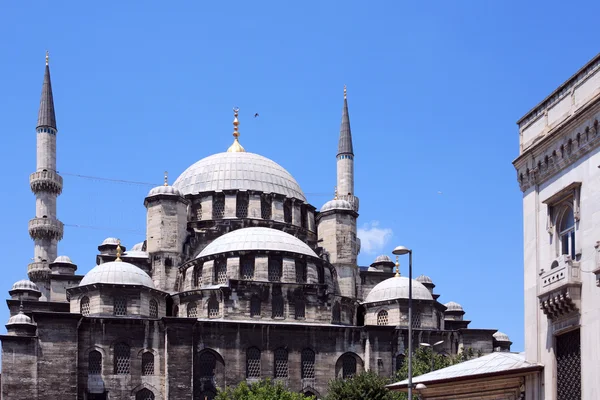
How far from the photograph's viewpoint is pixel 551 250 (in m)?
23.7

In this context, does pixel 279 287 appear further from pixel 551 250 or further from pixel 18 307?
pixel 551 250

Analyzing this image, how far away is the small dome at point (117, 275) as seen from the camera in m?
56.7

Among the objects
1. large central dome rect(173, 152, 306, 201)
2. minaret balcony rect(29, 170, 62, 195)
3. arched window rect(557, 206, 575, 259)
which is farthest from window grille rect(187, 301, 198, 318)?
arched window rect(557, 206, 575, 259)

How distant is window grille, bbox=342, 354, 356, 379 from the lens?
57.5m

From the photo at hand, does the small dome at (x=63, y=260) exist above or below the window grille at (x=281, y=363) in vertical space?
above

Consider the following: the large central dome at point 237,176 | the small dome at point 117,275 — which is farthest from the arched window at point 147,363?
the large central dome at point 237,176

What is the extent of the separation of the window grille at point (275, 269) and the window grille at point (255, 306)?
1622 mm

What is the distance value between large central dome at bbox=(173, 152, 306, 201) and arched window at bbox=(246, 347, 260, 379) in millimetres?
13963

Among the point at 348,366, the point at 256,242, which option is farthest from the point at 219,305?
the point at 348,366

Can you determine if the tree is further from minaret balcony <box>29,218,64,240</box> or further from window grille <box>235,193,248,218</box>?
minaret balcony <box>29,218,64,240</box>

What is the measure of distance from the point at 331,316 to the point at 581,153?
37.4m

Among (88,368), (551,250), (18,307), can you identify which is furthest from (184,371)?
(551,250)

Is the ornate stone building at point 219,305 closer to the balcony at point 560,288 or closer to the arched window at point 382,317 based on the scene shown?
the arched window at point 382,317

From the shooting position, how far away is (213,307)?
5847 centimetres
